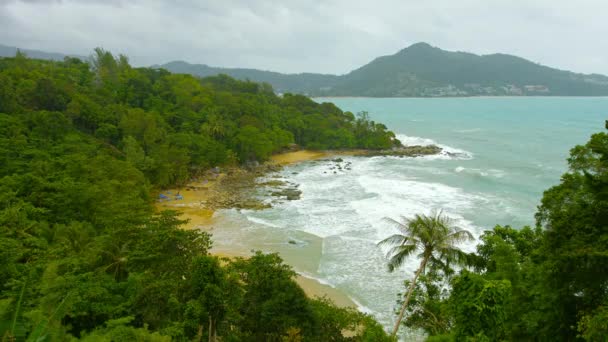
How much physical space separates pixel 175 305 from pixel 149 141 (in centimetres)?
3273

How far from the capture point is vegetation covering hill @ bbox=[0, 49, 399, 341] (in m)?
9.66

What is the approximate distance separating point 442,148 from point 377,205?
121 feet

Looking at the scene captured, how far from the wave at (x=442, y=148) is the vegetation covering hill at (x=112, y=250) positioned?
3363 centimetres

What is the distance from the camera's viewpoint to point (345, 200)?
3525 centimetres

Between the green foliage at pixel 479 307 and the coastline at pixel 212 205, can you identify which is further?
the coastline at pixel 212 205

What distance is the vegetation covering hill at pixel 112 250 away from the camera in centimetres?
966

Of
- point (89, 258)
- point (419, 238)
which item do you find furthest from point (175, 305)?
point (419, 238)

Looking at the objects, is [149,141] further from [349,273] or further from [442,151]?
[442,151]

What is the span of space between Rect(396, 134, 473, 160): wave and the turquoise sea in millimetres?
179

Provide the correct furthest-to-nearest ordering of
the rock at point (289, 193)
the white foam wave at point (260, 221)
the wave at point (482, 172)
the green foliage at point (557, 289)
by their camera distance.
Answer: the wave at point (482, 172) < the rock at point (289, 193) < the white foam wave at point (260, 221) < the green foliage at point (557, 289)

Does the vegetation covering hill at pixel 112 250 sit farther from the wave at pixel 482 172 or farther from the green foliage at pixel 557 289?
the wave at pixel 482 172

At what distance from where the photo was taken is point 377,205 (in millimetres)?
33406

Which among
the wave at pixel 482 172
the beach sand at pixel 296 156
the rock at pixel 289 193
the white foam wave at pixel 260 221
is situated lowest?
the white foam wave at pixel 260 221

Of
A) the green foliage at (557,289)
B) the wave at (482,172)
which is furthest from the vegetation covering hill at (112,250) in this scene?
the wave at (482,172)
